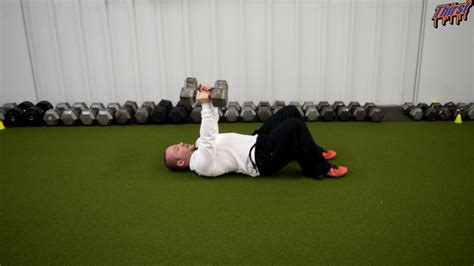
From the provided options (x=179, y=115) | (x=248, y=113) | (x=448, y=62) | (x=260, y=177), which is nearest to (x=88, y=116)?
(x=179, y=115)

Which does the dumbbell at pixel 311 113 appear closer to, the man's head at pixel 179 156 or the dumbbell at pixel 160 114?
the dumbbell at pixel 160 114

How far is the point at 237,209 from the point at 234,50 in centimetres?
223

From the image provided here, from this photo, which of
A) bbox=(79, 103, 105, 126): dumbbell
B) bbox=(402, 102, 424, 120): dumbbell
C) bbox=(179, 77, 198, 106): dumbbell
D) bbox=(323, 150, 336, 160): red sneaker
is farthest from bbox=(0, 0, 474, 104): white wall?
bbox=(179, 77, 198, 106): dumbbell

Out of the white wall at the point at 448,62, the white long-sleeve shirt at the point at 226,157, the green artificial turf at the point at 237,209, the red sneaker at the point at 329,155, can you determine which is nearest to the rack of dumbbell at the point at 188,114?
the white wall at the point at 448,62

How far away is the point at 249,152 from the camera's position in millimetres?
2268

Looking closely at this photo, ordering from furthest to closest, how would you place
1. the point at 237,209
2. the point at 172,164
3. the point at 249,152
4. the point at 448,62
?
1. the point at 448,62
2. the point at 172,164
3. the point at 249,152
4. the point at 237,209

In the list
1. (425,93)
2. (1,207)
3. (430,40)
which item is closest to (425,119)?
(425,93)

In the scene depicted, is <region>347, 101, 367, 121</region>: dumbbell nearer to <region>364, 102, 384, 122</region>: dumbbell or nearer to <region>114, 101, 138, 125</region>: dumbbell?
<region>364, 102, 384, 122</region>: dumbbell

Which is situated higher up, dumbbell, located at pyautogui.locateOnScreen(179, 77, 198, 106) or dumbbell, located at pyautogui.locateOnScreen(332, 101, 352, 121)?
dumbbell, located at pyautogui.locateOnScreen(179, 77, 198, 106)

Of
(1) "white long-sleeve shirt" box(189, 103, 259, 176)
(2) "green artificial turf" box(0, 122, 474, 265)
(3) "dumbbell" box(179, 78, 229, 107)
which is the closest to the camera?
(2) "green artificial turf" box(0, 122, 474, 265)

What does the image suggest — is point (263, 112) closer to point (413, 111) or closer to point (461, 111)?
point (413, 111)

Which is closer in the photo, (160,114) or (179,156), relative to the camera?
(179,156)

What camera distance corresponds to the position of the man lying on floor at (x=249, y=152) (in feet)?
7.02

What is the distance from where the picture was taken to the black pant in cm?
214
